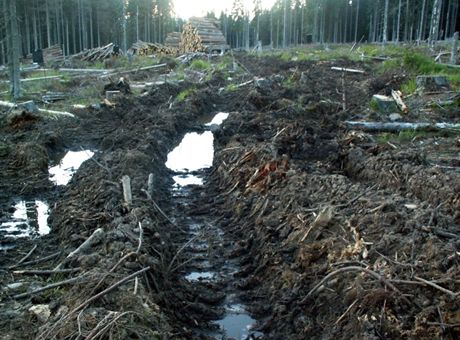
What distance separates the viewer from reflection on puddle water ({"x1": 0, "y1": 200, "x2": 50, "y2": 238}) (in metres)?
7.46

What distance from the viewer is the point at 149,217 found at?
22.3 ft

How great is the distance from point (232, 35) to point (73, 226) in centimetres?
7368

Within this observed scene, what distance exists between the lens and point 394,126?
39.9 feet

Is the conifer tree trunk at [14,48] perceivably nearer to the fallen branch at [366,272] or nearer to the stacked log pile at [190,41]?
the fallen branch at [366,272]

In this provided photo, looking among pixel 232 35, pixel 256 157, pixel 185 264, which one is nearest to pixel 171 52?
pixel 232 35

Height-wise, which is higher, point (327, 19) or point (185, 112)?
point (327, 19)

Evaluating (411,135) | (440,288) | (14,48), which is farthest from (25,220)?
(14,48)

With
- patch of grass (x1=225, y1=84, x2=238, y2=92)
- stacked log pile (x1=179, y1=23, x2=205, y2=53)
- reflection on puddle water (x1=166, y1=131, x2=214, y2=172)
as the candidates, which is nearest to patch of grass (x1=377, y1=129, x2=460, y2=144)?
reflection on puddle water (x1=166, y1=131, x2=214, y2=172)

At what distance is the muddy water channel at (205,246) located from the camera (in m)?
5.32

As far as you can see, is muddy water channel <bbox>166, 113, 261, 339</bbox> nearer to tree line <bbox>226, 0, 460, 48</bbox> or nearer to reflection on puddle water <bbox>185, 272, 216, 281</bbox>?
reflection on puddle water <bbox>185, 272, 216, 281</bbox>

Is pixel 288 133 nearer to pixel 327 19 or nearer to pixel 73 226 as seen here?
pixel 73 226

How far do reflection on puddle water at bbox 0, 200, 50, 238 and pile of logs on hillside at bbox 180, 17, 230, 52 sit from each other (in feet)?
117

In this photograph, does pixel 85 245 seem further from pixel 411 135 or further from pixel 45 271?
pixel 411 135

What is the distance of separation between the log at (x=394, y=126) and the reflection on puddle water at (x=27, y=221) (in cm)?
809
